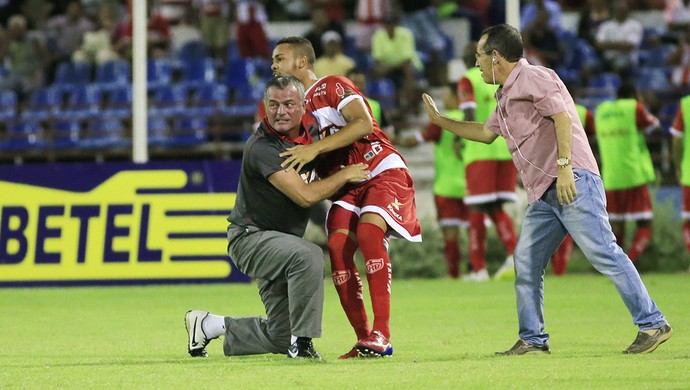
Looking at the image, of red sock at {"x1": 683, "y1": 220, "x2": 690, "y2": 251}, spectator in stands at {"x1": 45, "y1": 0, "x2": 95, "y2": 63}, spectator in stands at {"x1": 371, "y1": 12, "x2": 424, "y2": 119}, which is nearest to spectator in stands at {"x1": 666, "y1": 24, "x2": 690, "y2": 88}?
spectator in stands at {"x1": 371, "y1": 12, "x2": 424, "y2": 119}

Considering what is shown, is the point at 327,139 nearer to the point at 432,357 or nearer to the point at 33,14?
the point at 432,357

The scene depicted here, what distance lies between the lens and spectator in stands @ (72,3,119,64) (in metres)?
23.5

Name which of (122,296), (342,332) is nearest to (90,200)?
(122,296)

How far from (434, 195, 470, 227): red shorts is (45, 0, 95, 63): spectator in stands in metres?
9.96

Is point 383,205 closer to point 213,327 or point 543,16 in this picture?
point 213,327

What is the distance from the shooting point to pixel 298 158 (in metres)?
7.95

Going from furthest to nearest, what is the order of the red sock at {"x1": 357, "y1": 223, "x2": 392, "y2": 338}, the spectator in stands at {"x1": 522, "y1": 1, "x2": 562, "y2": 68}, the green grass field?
the spectator in stands at {"x1": 522, "y1": 1, "x2": 562, "y2": 68} < the red sock at {"x1": 357, "y1": 223, "x2": 392, "y2": 338} < the green grass field

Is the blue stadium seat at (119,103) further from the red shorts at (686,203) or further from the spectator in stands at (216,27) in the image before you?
the red shorts at (686,203)

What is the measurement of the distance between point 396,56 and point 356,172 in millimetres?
13466

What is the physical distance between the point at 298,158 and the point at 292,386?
166 centimetres

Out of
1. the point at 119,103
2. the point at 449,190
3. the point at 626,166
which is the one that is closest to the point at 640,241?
the point at 626,166

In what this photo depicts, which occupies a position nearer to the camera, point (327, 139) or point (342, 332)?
point (327, 139)

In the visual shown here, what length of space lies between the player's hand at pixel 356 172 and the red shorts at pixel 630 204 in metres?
8.93

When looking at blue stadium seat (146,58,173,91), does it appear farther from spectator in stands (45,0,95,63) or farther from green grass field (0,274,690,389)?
green grass field (0,274,690,389)
